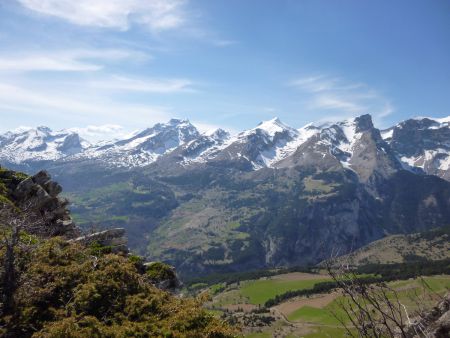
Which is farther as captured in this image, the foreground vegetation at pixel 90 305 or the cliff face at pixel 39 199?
the cliff face at pixel 39 199

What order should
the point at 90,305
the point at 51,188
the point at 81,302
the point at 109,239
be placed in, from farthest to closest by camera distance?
the point at 51,188
the point at 109,239
the point at 90,305
the point at 81,302

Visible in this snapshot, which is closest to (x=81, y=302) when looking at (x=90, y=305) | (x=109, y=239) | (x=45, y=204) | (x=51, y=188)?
(x=90, y=305)

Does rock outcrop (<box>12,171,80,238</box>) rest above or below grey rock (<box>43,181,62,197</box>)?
below

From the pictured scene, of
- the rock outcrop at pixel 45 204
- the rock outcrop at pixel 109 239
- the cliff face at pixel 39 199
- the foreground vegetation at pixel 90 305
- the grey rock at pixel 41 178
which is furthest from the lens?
the grey rock at pixel 41 178

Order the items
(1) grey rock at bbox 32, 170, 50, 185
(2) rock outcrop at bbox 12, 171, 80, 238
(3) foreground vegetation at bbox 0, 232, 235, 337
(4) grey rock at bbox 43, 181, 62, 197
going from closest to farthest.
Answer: (3) foreground vegetation at bbox 0, 232, 235, 337
(2) rock outcrop at bbox 12, 171, 80, 238
(1) grey rock at bbox 32, 170, 50, 185
(4) grey rock at bbox 43, 181, 62, 197

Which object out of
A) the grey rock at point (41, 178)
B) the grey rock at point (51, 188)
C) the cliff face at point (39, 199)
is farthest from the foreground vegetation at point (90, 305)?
the grey rock at point (51, 188)

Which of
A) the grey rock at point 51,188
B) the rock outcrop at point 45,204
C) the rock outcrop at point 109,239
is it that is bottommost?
the rock outcrop at point 109,239

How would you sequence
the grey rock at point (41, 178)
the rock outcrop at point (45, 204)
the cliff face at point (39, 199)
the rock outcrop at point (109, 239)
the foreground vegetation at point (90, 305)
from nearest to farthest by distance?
1. the foreground vegetation at point (90, 305)
2. the rock outcrop at point (109, 239)
3. the cliff face at point (39, 199)
4. the rock outcrop at point (45, 204)
5. the grey rock at point (41, 178)

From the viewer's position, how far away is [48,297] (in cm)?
1948

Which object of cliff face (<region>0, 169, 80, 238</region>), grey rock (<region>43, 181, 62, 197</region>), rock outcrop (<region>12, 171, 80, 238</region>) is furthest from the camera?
grey rock (<region>43, 181, 62, 197</region>)

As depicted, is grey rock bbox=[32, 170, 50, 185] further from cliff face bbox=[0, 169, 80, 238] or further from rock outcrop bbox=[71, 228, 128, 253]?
rock outcrop bbox=[71, 228, 128, 253]

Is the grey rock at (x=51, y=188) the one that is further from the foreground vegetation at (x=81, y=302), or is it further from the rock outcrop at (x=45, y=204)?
the foreground vegetation at (x=81, y=302)

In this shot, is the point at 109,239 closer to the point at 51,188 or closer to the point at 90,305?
the point at 90,305

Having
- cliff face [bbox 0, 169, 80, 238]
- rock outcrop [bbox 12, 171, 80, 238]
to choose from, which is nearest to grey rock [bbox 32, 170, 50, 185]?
cliff face [bbox 0, 169, 80, 238]
